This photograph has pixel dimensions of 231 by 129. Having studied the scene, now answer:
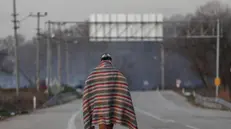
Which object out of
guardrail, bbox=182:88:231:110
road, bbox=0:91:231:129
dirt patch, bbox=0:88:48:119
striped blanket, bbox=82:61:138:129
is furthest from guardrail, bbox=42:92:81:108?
striped blanket, bbox=82:61:138:129

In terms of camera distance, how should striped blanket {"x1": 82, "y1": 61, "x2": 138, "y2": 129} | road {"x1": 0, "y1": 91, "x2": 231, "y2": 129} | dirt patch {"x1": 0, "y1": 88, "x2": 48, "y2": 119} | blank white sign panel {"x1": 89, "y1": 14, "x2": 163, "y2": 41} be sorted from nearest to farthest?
striped blanket {"x1": 82, "y1": 61, "x2": 138, "y2": 129} → road {"x1": 0, "y1": 91, "x2": 231, "y2": 129} → dirt patch {"x1": 0, "y1": 88, "x2": 48, "y2": 119} → blank white sign panel {"x1": 89, "y1": 14, "x2": 163, "y2": 41}

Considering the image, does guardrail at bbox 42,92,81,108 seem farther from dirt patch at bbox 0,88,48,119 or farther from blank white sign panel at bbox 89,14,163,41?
blank white sign panel at bbox 89,14,163,41

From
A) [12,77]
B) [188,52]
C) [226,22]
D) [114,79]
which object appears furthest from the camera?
[12,77]

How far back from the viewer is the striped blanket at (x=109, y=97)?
7.20 m

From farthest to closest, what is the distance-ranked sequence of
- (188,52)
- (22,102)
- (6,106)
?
(188,52), (22,102), (6,106)

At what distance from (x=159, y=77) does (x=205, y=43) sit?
128ft

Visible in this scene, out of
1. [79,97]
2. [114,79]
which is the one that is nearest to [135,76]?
[79,97]

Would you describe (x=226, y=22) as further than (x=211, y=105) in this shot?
Yes

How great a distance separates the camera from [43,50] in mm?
89062

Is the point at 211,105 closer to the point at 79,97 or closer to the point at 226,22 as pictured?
the point at 226,22

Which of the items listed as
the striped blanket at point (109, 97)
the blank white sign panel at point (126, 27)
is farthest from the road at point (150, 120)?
the blank white sign panel at point (126, 27)

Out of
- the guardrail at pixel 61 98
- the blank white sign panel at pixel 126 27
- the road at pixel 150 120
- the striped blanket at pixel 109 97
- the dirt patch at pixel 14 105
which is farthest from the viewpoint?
the guardrail at pixel 61 98

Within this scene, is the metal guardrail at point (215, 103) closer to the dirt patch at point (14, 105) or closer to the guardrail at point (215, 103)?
the guardrail at point (215, 103)

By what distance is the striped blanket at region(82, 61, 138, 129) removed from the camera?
7.20 m
